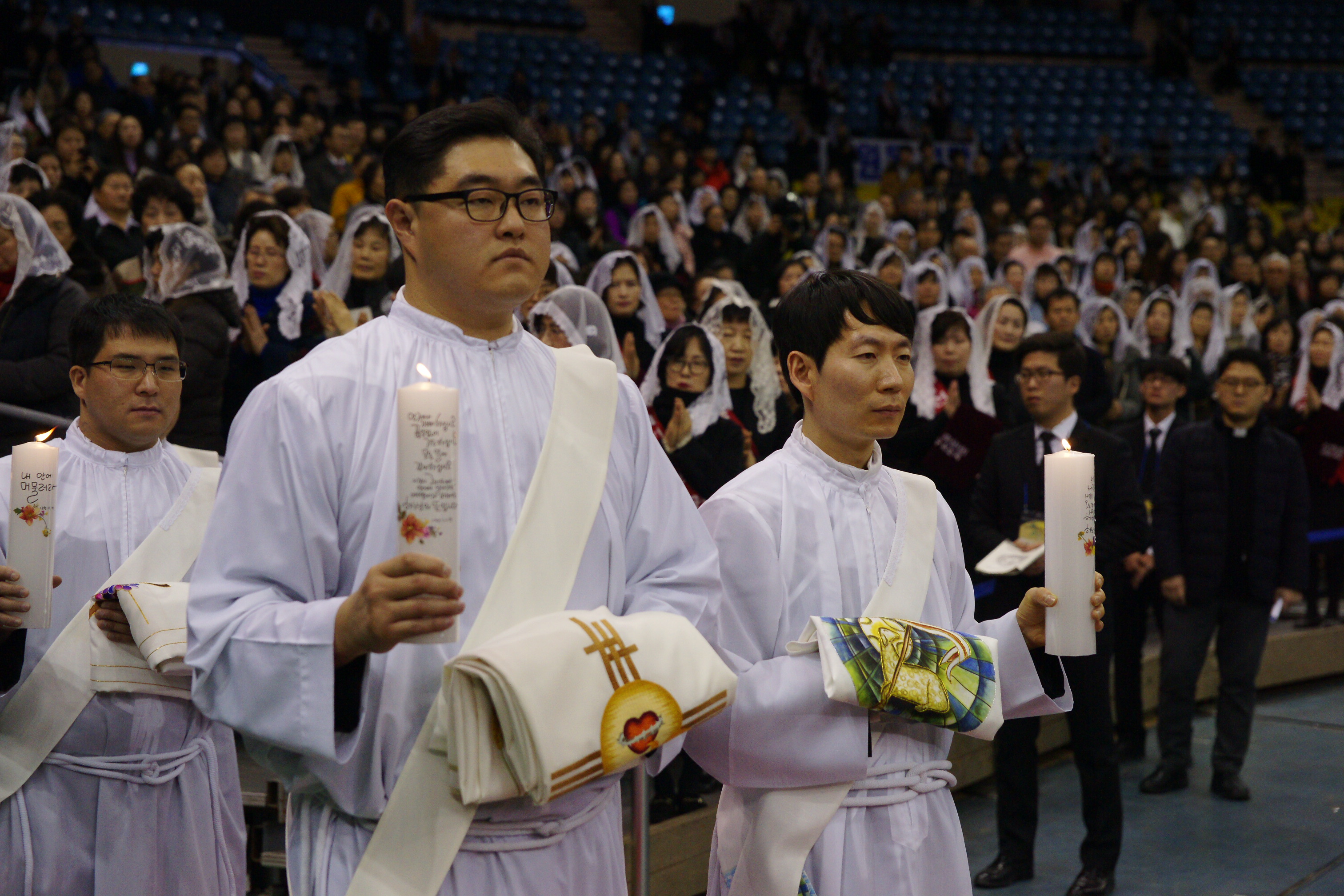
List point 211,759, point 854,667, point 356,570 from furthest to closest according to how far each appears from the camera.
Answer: point 211,759
point 854,667
point 356,570

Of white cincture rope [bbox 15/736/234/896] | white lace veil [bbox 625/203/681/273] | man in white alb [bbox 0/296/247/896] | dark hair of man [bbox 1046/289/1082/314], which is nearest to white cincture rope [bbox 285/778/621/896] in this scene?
man in white alb [bbox 0/296/247/896]

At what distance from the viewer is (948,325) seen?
585cm

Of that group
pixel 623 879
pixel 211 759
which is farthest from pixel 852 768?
pixel 211 759

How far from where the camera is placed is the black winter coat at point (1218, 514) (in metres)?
5.59

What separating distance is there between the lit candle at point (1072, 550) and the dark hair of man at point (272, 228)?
3.90 metres

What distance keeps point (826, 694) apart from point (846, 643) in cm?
11

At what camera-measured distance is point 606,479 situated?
77.5 inches

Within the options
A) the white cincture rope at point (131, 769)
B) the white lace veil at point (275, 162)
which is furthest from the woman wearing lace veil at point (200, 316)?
the white lace veil at point (275, 162)

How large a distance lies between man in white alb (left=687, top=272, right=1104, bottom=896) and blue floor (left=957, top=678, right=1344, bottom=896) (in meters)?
2.40

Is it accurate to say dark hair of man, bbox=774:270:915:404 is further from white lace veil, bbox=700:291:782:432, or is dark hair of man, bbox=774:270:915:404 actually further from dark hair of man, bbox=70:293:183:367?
white lace veil, bbox=700:291:782:432

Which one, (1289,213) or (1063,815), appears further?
(1289,213)

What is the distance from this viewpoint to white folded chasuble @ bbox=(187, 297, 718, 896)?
66.7 inches

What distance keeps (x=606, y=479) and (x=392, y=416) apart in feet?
1.06

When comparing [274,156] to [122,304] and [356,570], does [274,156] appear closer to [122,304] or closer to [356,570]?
[122,304]
